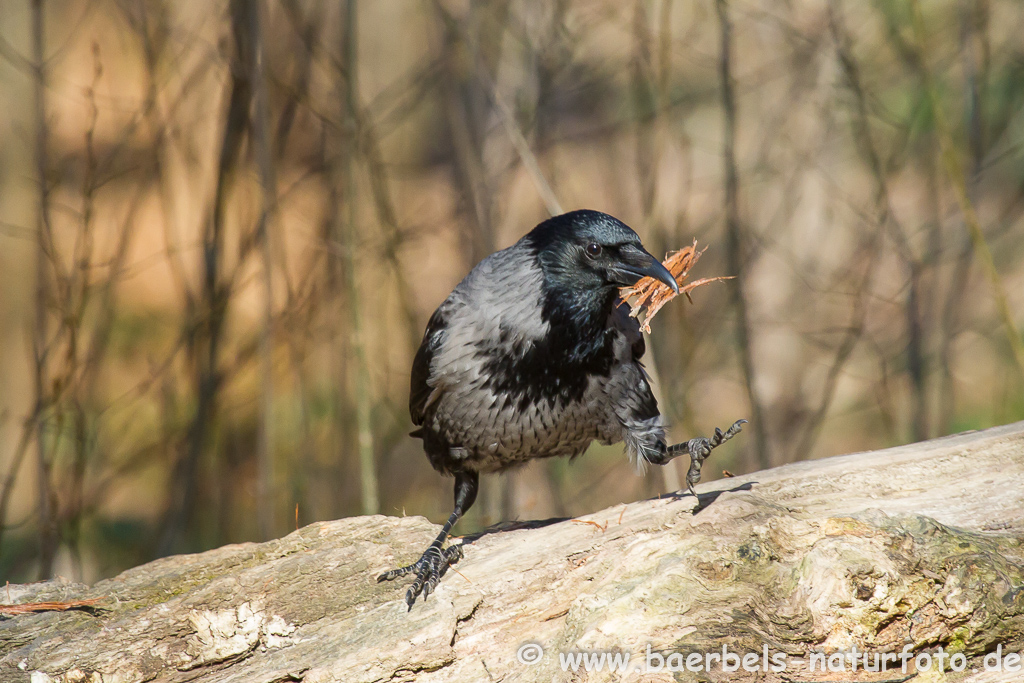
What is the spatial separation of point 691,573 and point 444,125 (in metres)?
5.39

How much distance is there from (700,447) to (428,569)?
43.4 inches

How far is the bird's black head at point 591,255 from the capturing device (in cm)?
317

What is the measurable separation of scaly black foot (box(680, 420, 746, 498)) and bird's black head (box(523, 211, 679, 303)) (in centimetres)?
66

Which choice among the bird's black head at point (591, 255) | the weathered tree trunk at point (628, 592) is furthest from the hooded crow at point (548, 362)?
the weathered tree trunk at point (628, 592)

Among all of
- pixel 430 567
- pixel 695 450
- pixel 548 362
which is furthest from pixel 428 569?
pixel 695 450

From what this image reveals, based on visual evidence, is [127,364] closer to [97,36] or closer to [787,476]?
[97,36]

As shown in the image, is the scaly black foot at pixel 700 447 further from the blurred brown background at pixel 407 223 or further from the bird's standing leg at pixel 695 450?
the blurred brown background at pixel 407 223

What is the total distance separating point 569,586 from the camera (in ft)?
8.85

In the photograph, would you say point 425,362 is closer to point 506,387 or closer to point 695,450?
point 506,387

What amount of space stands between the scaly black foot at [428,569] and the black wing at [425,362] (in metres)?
0.70

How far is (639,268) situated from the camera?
10.3 feet

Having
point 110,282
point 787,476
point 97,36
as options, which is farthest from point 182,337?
point 787,476

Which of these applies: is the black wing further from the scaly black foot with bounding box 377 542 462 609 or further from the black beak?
the black beak

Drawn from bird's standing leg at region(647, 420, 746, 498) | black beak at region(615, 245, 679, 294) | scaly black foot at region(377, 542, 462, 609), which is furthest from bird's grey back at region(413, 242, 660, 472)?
scaly black foot at region(377, 542, 462, 609)
